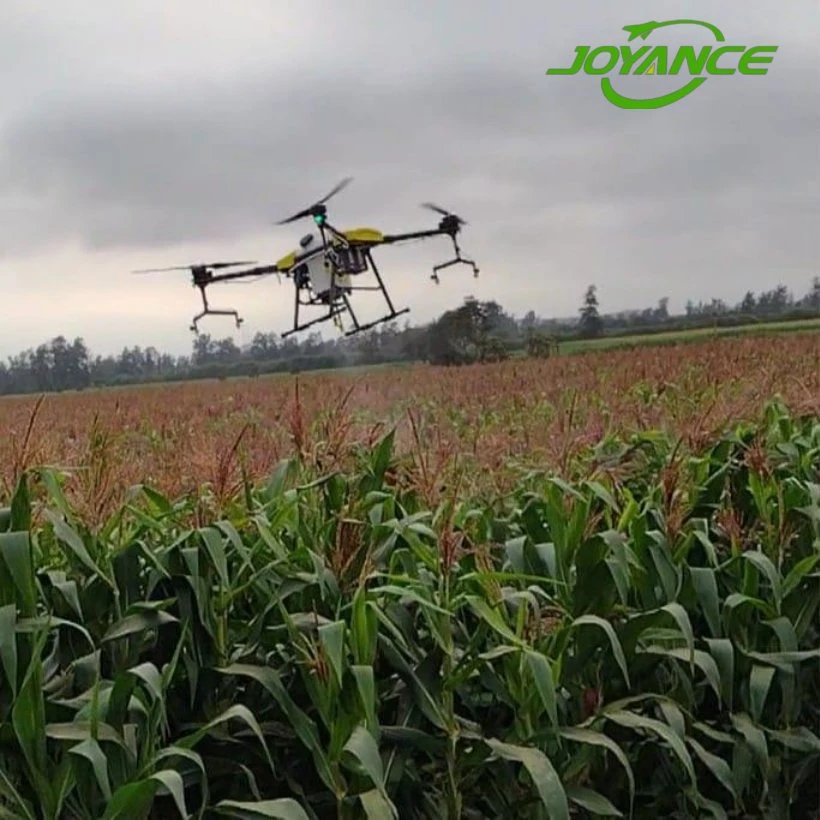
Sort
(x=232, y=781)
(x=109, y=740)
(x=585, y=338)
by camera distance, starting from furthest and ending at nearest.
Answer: (x=585, y=338) → (x=232, y=781) → (x=109, y=740)

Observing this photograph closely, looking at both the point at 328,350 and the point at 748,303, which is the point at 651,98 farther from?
the point at 328,350

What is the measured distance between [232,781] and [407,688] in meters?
0.18

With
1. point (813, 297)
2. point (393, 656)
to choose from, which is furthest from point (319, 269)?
point (813, 297)

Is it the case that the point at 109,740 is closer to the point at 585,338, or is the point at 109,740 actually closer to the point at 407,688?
the point at 407,688

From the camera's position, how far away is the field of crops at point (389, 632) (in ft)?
2.58

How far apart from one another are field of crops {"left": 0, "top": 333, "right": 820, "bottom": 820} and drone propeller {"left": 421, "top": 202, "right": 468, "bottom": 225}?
57 cm

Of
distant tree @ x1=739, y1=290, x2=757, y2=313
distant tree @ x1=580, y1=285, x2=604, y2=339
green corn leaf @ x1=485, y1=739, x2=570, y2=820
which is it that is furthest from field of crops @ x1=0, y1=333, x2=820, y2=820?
distant tree @ x1=739, y1=290, x2=757, y2=313

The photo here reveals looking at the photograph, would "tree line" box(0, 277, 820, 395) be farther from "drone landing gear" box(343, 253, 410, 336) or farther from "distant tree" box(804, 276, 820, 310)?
"distant tree" box(804, 276, 820, 310)

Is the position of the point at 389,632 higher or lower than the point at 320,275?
lower

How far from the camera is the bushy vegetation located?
30.6 inches

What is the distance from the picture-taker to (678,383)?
199cm

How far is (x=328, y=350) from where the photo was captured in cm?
157

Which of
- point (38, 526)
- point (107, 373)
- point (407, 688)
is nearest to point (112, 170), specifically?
point (107, 373)

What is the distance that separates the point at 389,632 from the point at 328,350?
29.5 inches
